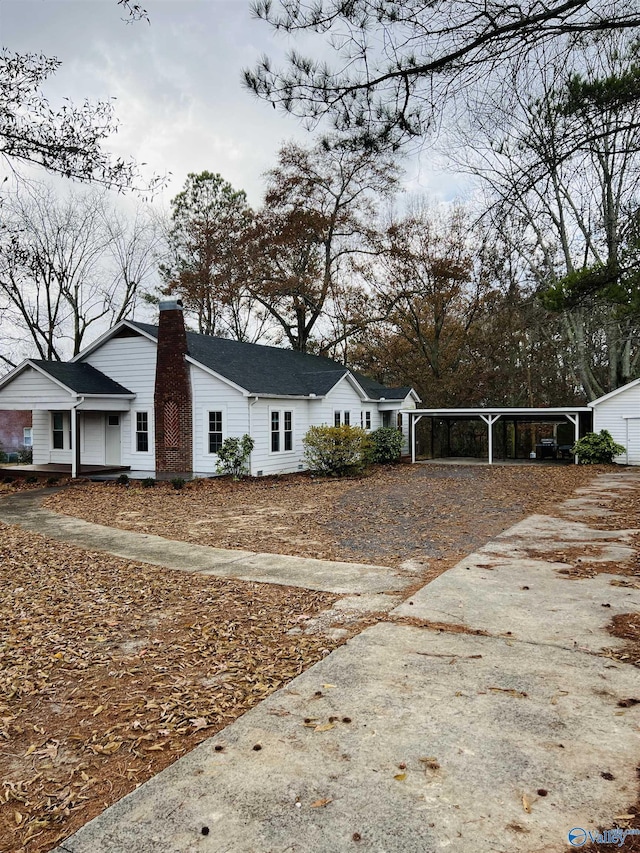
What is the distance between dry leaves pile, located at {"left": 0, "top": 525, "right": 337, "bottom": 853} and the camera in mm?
2932

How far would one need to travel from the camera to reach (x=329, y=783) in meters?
2.80

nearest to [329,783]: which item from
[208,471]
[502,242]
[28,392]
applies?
[502,242]

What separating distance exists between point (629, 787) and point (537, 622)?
236 cm

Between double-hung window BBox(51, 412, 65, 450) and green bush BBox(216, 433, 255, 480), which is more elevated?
double-hung window BBox(51, 412, 65, 450)

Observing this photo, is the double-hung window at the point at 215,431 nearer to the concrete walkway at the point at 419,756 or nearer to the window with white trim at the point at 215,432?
the window with white trim at the point at 215,432

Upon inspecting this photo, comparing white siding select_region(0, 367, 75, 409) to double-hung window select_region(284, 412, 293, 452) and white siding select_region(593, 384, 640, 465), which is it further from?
white siding select_region(593, 384, 640, 465)

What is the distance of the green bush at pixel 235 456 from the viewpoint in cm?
1739

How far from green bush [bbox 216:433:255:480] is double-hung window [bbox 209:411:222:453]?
438 millimetres

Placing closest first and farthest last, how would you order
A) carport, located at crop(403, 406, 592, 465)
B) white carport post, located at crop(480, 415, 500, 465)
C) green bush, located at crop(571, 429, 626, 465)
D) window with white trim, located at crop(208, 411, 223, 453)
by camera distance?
window with white trim, located at crop(208, 411, 223, 453) < green bush, located at crop(571, 429, 626, 465) < carport, located at crop(403, 406, 592, 465) < white carport post, located at crop(480, 415, 500, 465)

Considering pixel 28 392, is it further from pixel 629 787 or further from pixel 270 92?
pixel 629 787

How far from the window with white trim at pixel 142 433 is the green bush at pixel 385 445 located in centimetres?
933

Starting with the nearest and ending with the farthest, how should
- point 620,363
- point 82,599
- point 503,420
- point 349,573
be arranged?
point 82,599 < point 349,573 < point 620,363 < point 503,420

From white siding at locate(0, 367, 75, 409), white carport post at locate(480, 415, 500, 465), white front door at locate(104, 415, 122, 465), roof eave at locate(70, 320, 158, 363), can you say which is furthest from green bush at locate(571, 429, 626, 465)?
white siding at locate(0, 367, 75, 409)
